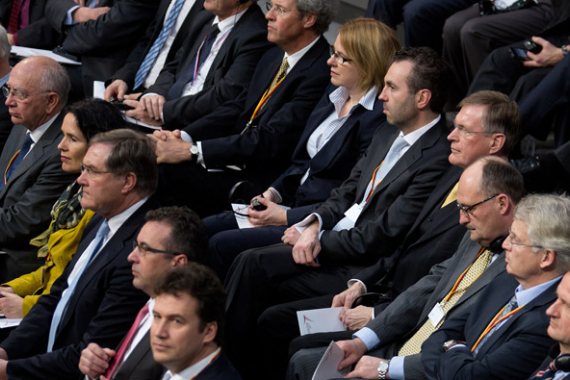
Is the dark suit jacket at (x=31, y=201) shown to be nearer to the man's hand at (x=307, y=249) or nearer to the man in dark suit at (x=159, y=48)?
the man in dark suit at (x=159, y=48)

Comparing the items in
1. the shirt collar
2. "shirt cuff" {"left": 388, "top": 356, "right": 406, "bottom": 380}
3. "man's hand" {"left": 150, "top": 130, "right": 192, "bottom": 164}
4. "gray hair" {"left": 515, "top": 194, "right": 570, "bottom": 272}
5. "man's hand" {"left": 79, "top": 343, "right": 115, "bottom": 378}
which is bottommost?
"man's hand" {"left": 150, "top": 130, "right": 192, "bottom": 164}

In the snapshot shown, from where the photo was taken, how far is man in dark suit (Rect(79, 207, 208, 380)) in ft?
10.9

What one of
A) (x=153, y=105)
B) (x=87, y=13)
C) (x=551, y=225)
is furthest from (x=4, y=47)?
(x=551, y=225)

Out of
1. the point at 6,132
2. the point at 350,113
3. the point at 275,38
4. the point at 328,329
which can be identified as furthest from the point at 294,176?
the point at 6,132

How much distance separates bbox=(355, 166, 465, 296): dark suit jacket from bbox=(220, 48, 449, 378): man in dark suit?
0.34 feet

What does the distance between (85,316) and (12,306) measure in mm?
664

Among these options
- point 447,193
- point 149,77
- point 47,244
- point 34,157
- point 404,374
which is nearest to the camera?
point 404,374

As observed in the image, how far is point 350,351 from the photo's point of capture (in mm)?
3537

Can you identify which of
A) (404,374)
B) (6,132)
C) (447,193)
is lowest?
(6,132)

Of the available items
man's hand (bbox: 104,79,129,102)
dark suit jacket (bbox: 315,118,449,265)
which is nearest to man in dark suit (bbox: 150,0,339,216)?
dark suit jacket (bbox: 315,118,449,265)

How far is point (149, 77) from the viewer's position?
6.07 metres

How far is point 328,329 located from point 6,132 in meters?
2.80

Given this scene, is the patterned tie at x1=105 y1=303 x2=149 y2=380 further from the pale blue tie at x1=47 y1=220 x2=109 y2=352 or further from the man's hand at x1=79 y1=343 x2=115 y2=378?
the pale blue tie at x1=47 y1=220 x2=109 y2=352

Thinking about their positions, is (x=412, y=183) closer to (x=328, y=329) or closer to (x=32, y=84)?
(x=328, y=329)
